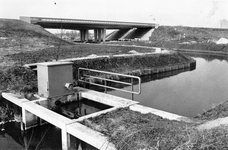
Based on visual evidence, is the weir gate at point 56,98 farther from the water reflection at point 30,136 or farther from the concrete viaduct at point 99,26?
the concrete viaduct at point 99,26

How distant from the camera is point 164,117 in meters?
6.01

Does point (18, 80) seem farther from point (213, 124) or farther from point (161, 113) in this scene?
point (213, 124)

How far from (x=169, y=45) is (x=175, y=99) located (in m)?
42.3

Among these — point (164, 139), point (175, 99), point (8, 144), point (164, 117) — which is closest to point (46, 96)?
point (8, 144)

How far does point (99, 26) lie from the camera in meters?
62.1

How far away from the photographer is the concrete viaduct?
47.1m

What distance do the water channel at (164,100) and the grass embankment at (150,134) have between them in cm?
85

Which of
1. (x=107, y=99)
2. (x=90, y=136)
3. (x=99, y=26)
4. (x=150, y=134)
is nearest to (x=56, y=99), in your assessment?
(x=107, y=99)

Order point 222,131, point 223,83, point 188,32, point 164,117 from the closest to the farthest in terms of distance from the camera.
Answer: point 222,131, point 164,117, point 223,83, point 188,32

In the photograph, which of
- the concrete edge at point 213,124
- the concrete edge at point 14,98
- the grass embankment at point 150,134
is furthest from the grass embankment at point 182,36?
the concrete edge at point 213,124

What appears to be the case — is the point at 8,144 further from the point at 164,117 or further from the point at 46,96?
the point at 164,117

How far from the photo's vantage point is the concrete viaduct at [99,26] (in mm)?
47059

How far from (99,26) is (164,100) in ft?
173

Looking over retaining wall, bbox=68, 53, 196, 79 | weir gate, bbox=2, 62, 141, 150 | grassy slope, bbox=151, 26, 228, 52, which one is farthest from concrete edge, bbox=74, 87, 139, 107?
grassy slope, bbox=151, 26, 228, 52
